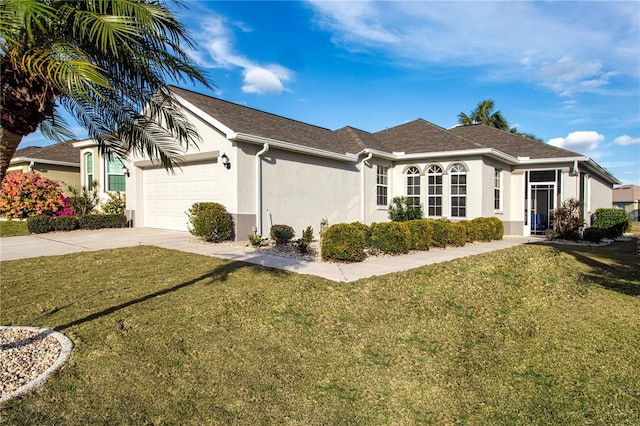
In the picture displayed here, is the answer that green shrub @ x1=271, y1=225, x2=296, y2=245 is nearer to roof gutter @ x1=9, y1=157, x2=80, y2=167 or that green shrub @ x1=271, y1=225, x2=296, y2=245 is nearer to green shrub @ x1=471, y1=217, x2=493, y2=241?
green shrub @ x1=471, y1=217, x2=493, y2=241

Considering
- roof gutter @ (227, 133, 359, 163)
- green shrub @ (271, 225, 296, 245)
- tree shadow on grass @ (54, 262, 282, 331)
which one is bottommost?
tree shadow on grass @ (54, 262, 282, 331)

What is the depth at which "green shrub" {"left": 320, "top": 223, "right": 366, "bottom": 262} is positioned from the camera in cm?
929

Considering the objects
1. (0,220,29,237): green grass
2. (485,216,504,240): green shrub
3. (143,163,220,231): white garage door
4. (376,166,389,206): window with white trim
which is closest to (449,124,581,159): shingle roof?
(485,216,504,240): green shrub

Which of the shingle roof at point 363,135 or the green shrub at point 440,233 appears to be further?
the shingle roof at point 363,135

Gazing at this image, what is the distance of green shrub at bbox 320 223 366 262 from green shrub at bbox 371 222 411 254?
5.12ft

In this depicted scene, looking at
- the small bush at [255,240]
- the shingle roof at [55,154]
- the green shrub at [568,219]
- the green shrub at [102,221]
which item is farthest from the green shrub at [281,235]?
the shingle roof at [55,154]

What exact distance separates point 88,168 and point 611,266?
22928 millimetres

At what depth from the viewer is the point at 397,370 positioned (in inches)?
166

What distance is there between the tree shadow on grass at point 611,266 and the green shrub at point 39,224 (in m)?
17.3

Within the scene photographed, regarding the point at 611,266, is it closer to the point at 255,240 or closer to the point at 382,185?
the point at 255,240

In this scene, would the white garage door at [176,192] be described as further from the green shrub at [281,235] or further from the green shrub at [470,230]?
the green shrub at [470,230]

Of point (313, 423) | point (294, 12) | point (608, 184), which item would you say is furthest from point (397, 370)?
point (608, 184)

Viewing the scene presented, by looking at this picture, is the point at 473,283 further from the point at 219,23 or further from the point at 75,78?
the point at 219,23

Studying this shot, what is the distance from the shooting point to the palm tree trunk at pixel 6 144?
383 cm
